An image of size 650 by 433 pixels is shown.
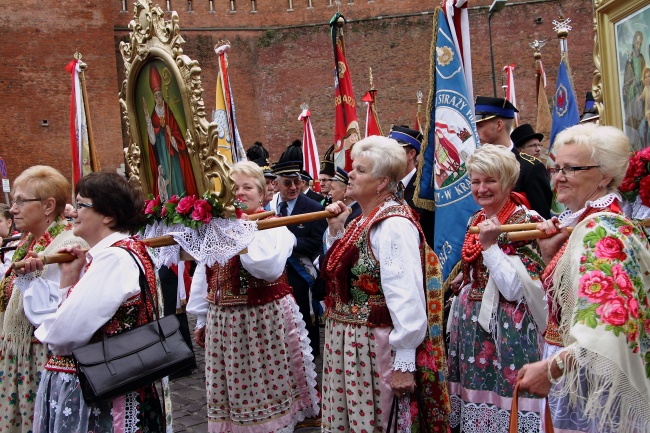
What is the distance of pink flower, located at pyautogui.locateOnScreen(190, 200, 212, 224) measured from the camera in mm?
3773

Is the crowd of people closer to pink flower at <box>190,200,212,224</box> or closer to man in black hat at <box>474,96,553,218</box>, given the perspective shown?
man in black hat at <box>474,96,553,218</box>

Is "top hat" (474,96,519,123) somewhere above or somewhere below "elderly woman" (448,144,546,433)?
above

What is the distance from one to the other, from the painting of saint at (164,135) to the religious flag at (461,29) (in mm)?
2178

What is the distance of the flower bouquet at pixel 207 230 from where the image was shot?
3791 millimetres

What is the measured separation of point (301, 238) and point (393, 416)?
139 inches

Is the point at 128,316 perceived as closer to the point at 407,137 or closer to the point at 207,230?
the point at 207,230

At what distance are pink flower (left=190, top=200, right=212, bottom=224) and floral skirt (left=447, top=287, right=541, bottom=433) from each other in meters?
1.69

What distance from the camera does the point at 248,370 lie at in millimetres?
4906

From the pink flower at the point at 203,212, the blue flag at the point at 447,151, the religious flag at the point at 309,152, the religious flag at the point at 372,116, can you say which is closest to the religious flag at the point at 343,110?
the blue flag at the point at 447,151

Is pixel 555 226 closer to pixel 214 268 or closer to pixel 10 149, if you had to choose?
pixel 214 268

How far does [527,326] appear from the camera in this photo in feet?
12.7

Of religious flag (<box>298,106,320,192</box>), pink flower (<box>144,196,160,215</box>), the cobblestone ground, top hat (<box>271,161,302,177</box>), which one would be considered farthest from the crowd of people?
religious flag (<box>298,106,320,192</box>)

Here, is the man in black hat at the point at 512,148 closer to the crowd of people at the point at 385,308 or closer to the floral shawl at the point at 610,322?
the crowd of people at the point at 385,308

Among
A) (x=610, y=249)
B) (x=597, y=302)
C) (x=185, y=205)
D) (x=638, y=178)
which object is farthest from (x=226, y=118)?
(x=597, y=302)
